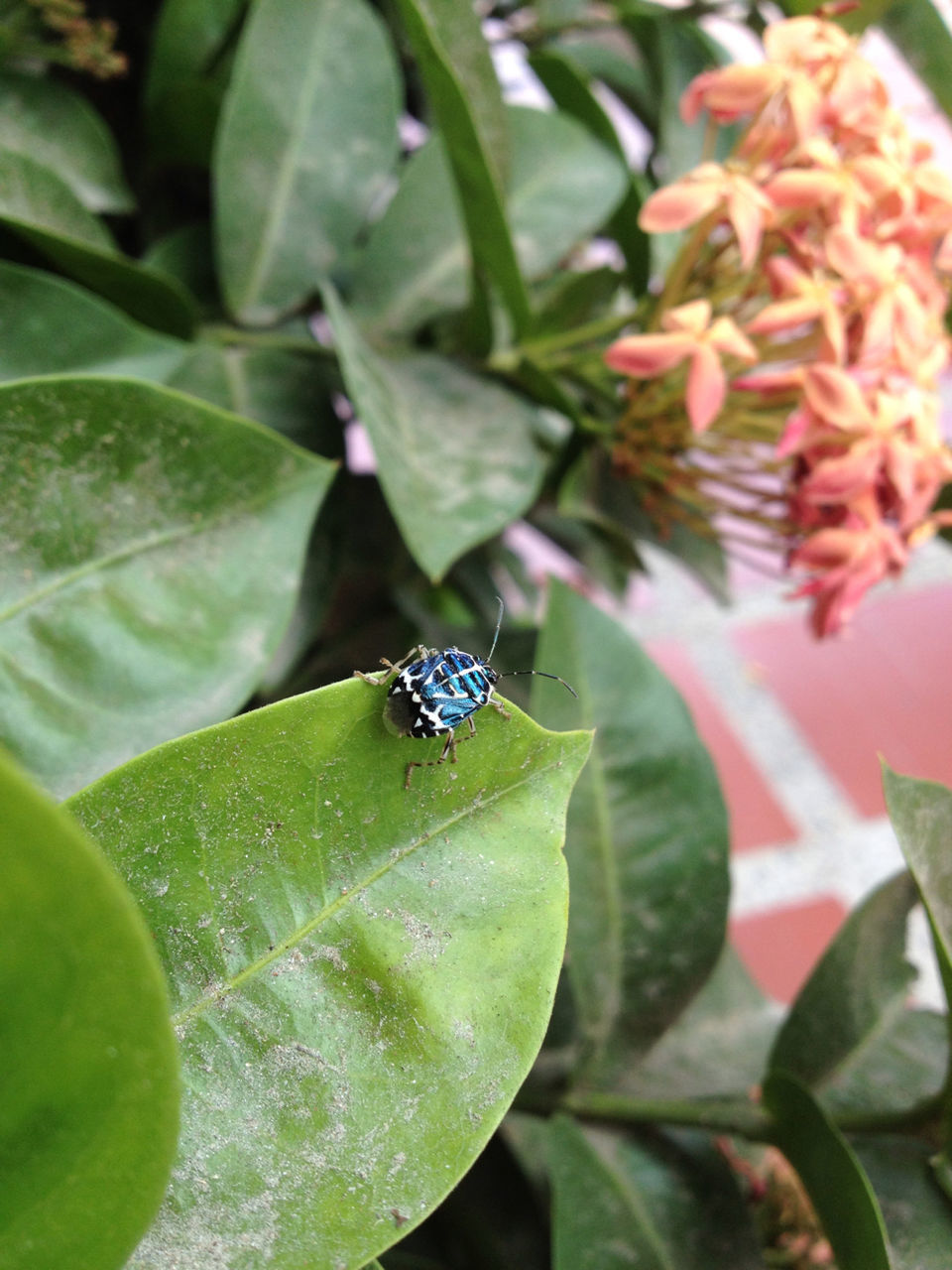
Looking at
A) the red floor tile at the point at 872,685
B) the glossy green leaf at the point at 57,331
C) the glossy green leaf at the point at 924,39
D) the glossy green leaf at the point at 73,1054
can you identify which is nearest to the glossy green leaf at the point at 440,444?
the glossy green leaf at the point at 57,331

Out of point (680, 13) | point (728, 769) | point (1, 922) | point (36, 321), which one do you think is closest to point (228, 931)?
point (1, 922)

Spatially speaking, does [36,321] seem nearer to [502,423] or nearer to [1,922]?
[502,423]

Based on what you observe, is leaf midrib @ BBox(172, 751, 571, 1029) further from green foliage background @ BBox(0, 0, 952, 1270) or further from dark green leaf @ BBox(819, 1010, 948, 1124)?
dark green leaf @ BBox(819, 1010, 948, 1124)

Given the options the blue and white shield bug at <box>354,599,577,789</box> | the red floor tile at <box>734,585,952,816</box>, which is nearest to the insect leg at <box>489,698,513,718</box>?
the blue and white shield bug at <box>354,599,577,789</box>

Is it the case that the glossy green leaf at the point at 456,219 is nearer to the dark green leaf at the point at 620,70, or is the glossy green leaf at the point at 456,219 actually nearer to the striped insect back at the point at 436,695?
the dark green leaf at the point at 620,70

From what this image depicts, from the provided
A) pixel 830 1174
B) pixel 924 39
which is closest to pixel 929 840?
pixel 830 1174
